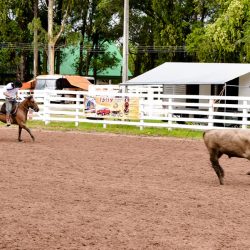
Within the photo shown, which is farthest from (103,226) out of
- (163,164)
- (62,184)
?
(163,164)

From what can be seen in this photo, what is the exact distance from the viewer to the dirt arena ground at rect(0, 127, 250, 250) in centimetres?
814

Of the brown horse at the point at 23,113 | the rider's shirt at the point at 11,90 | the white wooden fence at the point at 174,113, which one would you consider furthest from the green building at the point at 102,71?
the brown horse at the point at 23,113

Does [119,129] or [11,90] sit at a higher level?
[11,90]

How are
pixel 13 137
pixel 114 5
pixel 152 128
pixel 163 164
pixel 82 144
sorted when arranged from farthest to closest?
pixel 114 5, pixel 152 128, pixel 13 137, pixel 82 144, pixel 163 164

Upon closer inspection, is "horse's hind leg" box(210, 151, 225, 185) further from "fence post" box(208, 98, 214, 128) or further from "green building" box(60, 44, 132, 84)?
"green building" box(60, 44, 132, 84)

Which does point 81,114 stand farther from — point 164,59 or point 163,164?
point 164,59

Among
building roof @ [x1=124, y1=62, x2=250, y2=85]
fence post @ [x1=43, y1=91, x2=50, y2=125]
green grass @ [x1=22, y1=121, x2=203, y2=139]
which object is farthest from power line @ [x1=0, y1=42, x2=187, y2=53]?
green grass @ [x1=22, y1=121, x2=203, y2=139]

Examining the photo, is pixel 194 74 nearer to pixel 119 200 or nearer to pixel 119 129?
pixel 119 129

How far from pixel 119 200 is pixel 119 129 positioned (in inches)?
540

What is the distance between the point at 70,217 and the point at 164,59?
43.0m

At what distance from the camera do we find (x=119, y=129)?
955 inches

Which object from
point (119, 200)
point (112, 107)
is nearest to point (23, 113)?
point (112, 107)

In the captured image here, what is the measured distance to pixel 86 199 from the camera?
1059 cm

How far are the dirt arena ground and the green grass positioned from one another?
188 inches
